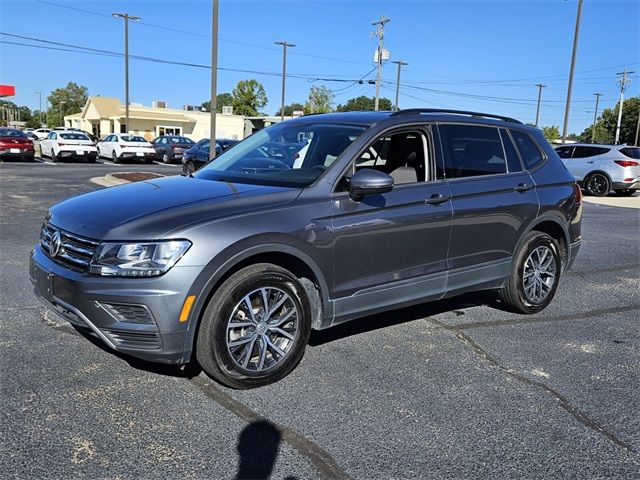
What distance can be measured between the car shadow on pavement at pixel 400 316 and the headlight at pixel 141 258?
1.66 metres

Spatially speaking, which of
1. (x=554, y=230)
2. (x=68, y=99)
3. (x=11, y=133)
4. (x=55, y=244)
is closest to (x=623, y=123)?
(x=11, y=133)

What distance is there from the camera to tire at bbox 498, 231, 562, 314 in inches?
210

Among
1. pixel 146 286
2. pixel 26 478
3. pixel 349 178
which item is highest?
pixel 349 178

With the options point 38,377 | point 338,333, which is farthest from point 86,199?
point 338,333

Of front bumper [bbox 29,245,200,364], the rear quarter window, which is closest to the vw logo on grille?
front bumper [bbox 29,245,200,364]

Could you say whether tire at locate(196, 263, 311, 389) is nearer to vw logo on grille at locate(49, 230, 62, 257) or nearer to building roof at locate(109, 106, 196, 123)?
vw logo on grille at locate(49, 230, 62, 257)

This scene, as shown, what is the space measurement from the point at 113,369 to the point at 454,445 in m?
2.30

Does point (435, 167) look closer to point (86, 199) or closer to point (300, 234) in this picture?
point (300, 234)

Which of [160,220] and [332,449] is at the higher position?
[160,220]

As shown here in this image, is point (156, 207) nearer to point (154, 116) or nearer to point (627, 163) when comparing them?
point (627, 163)

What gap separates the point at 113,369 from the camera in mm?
3910

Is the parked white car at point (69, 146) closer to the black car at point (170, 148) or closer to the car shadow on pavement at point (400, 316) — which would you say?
the black car at point (170, 148)

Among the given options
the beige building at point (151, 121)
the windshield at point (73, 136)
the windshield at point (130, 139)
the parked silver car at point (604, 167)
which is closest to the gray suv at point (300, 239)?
the parked silver car at point (604, 167)

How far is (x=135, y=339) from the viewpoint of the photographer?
338 centimetres
